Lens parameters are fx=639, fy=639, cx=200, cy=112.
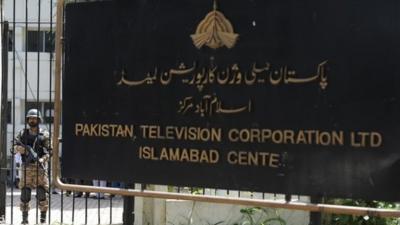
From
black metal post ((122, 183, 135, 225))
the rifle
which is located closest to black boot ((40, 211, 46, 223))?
the rifle

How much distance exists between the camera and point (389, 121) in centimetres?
360

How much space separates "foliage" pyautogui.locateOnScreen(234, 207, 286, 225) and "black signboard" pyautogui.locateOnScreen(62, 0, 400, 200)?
2210 mm

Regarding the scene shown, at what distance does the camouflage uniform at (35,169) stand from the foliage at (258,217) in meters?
2.63

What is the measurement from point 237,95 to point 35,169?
4.82m

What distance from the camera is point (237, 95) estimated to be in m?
4.11

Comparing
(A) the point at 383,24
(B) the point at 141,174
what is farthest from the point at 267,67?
(B) the point at 141,174

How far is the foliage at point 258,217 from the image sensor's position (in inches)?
253

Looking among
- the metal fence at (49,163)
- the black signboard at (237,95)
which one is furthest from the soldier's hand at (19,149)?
the black signboard at (237,95)

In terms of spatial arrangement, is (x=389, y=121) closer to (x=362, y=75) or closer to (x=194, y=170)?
(x=362, y=75)

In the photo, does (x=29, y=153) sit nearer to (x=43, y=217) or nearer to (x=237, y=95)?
(x=43, y=217)

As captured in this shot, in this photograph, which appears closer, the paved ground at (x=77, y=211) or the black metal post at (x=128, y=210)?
the black metal post at (x=128, y=210)

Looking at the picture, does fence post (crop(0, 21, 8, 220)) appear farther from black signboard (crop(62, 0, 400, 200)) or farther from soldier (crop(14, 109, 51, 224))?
black signboard (crop(62, 0, 400, 200))

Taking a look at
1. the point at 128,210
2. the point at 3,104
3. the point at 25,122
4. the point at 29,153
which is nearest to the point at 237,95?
the point at 128,210

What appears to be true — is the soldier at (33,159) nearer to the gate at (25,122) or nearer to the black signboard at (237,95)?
the gate at (25,122)
